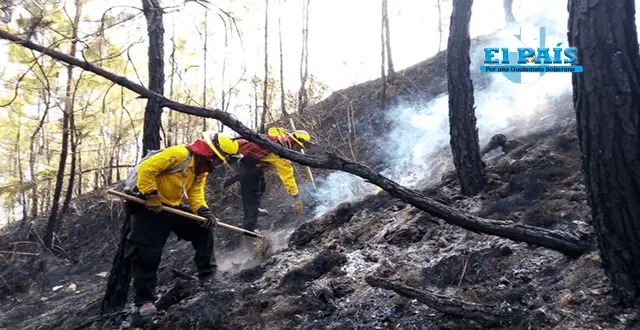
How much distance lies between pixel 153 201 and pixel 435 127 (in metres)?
6.70

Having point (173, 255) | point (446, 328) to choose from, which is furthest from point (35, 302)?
point (446, 328)

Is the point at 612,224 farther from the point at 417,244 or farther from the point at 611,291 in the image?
the point at 417,244

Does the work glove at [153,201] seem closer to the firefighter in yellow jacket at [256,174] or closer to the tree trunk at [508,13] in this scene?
the firefighter in yellow jacket at [256,174]

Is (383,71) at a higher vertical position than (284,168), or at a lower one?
higher

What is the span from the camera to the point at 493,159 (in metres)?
6.32

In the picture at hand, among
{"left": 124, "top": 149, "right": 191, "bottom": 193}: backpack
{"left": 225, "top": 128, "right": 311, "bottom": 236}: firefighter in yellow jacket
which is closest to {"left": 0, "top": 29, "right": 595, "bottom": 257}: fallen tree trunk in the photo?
{"left": 124, "top": 149, "right": 191, "bottom": 193}: backpack

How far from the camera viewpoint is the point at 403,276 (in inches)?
153

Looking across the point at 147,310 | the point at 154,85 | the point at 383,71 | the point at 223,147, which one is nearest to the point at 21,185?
the point at 154,85

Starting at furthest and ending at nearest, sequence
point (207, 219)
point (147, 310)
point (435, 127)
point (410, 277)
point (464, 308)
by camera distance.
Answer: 1. point (435, 127)
2. point (207, 219)
3. point (147, 310)
4. point (410, 277)
5. point (464, 308)

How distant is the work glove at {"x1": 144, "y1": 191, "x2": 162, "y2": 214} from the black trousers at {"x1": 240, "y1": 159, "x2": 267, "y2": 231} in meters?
2.40

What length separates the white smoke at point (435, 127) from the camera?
785cm

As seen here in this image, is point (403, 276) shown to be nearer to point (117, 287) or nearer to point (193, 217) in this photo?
point (193, 217)

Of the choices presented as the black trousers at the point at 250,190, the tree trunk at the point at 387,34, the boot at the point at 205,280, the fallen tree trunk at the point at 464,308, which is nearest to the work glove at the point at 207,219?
the boot at the point at 205,280

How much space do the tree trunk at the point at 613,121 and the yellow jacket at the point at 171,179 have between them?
12.7 ft
